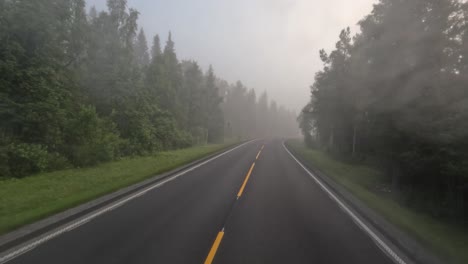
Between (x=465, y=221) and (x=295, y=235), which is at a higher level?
(x=295, y=235)

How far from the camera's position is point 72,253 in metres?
5.77

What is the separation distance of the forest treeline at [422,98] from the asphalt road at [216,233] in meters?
5.72

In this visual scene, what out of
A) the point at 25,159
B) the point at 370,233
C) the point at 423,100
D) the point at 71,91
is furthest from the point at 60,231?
the point at 71,91

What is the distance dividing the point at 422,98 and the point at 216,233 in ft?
39.4

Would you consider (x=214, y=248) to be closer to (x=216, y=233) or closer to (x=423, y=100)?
(x=216, y=233)

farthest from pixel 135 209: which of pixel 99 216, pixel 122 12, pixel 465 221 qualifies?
pixel 122 12

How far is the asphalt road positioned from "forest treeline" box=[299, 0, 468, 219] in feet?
18.8

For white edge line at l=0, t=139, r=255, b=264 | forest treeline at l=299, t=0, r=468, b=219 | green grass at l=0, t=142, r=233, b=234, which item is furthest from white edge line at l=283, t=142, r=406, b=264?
green grass at l=0, t=142, r=233, b=234

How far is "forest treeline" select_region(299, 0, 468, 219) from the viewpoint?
12.5m

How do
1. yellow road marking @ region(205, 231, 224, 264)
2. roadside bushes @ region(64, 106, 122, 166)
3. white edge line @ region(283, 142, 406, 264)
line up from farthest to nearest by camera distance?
roadside bushes @ region(64, 106, 122, 166), white edge line @ region(283, 142, 406, 264), yellow road marking @ region(205, 231, 224, 264)

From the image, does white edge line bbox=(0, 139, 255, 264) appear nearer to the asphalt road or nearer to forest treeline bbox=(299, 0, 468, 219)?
the asphalt road

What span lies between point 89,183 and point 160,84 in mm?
29817

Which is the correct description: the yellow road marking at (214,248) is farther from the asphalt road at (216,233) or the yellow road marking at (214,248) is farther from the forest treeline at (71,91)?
the forest treeline at (71,91)

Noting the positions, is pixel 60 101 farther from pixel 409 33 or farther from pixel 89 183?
pixel 409 33
